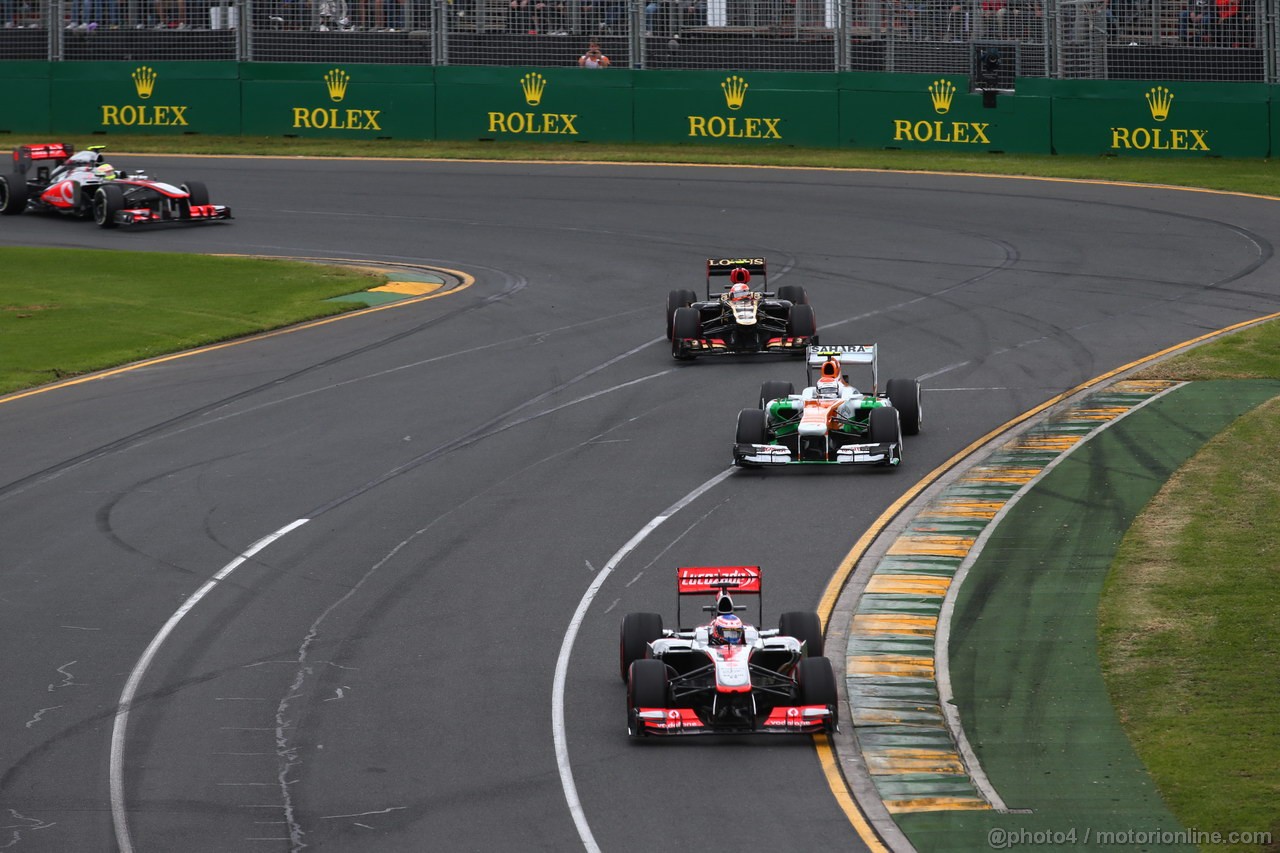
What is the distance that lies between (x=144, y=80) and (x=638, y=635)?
39.3 metres

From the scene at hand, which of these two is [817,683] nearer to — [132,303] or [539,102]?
[132,303]

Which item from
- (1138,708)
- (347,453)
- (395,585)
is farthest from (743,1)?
(1138,708)

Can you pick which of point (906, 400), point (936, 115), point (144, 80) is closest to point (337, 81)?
point (144, 80)

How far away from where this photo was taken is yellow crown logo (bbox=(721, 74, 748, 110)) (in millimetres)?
48344

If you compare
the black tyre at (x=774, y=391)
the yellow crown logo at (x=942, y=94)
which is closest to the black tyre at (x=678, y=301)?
the black tyre at (x=774, y=391)

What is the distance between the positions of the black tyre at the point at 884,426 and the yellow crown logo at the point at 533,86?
2835 cm

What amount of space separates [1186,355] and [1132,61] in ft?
62.9

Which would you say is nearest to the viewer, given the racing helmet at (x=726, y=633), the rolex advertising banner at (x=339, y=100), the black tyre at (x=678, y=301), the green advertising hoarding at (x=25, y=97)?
the racing helmet at (x=726, y=633)

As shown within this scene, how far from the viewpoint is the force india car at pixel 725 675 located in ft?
50.4

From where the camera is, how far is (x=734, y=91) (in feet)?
159

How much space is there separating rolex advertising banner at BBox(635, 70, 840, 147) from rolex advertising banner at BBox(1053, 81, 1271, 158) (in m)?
6.33

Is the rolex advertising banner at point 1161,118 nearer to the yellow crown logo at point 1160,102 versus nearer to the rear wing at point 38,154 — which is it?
the yellow crown logo at point 1160,102

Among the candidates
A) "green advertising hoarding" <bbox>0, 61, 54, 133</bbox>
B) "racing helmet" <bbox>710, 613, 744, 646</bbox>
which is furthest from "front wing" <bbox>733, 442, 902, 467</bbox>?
"green advertising hoarding" <bbox>0, 61, 54, 133</bbox>

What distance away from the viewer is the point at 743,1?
48062 millimetres
